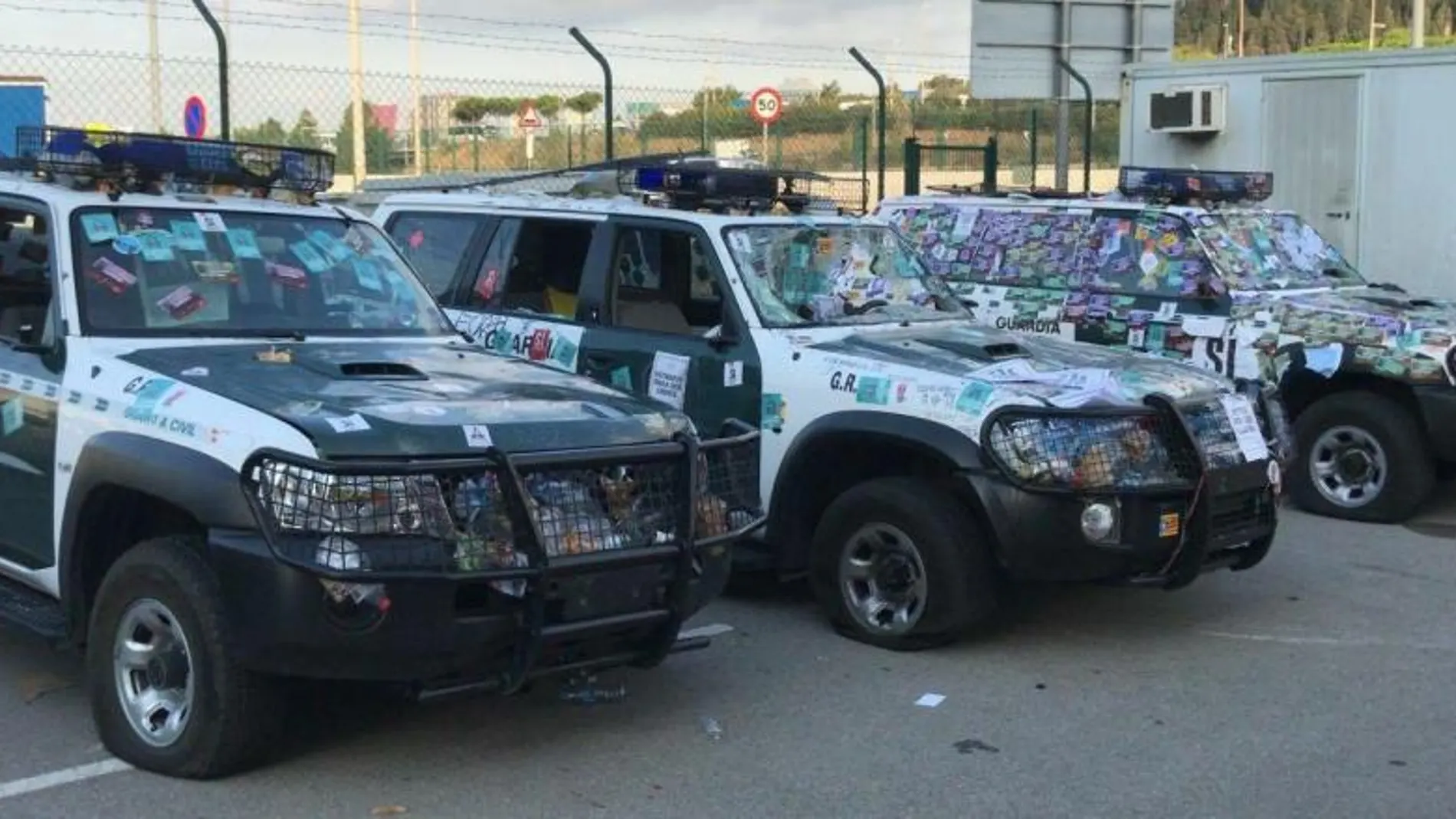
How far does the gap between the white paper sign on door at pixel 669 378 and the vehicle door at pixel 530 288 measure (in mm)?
507

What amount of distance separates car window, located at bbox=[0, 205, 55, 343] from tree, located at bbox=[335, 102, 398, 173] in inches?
447

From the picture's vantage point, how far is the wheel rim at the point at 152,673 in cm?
474

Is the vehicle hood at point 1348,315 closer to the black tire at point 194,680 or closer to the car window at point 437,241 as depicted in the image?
the car window at point 437,241

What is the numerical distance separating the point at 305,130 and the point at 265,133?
1177 millimetres

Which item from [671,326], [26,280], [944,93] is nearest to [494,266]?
[671,326]

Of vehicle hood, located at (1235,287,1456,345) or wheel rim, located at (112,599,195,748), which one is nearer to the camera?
wheel rim, located at (112,599,195,748)

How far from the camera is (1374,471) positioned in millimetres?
9125

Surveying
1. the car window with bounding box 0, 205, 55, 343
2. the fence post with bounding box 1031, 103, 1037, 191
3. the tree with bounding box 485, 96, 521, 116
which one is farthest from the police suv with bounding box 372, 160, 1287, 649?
the fence post with bounding box 1031, 103, 1037, 191

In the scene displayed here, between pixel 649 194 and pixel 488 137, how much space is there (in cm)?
1106

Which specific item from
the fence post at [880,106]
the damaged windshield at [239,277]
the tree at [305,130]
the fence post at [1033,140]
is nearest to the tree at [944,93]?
the fence post at [1033,140]

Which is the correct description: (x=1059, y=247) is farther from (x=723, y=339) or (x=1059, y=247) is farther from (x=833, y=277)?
(x=723, y=339)

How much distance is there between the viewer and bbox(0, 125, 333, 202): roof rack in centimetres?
596

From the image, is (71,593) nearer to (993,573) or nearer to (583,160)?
(993,573)

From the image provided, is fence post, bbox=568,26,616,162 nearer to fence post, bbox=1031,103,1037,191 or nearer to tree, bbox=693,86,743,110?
tree, bbox=693,86,743,110
